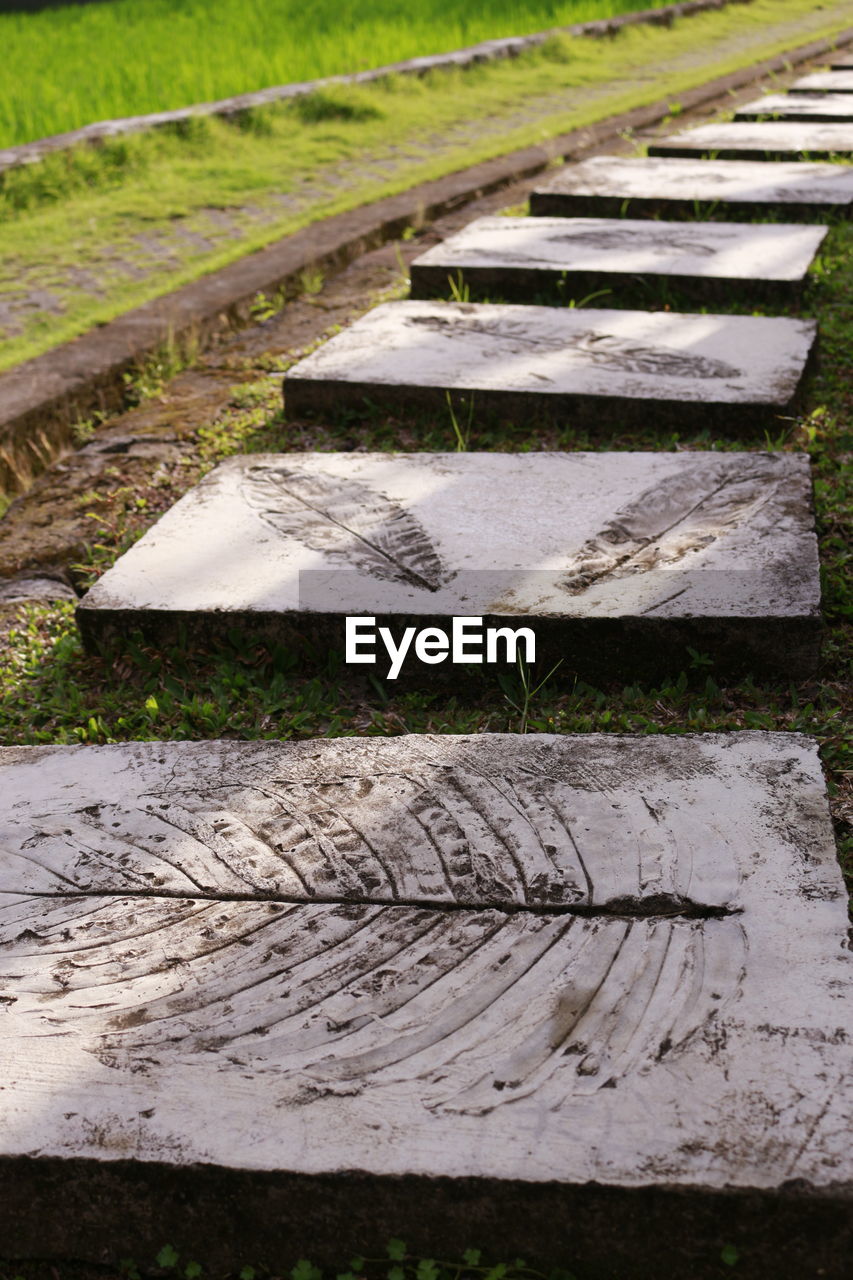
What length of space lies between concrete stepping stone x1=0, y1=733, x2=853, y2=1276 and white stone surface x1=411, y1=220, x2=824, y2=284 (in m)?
2.06

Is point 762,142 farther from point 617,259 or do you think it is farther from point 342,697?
point 342,697

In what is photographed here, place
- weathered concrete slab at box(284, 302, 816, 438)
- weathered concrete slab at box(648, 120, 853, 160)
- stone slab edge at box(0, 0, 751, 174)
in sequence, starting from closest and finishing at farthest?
weathered concrete slab at box(284, 302, 816, 438)
weathered concrete slab at box(648, 120, 853, 160)
stone slab edge at box(0, 0, 751, 174)

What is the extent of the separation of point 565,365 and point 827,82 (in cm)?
452

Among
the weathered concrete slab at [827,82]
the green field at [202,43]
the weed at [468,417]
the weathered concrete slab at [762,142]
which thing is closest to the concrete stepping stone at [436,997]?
the weed at [468,417]

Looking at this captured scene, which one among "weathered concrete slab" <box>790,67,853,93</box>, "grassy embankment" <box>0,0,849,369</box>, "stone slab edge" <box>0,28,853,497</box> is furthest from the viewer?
"weathered concrete slab" <box>790,67,853,93</box>

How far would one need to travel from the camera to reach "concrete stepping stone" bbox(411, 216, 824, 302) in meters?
3.24

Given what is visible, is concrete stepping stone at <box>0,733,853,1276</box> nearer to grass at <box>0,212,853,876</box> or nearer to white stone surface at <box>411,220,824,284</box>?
grass at <box>0,212,853,876</box>

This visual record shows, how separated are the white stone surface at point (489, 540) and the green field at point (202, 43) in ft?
11.8

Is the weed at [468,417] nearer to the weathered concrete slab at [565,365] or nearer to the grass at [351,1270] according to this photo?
the weathered concrete slab at [565,365]

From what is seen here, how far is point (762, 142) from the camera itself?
4.80 metres

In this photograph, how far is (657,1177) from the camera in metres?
1.04

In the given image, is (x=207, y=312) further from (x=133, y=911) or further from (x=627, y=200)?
(x=133, y=911)

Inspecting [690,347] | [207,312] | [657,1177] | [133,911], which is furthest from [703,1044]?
[207,312]

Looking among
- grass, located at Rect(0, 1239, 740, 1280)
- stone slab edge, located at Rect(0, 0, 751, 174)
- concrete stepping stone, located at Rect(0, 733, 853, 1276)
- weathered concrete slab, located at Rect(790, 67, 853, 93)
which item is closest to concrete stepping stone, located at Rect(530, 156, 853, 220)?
stone slab edge, located at Rect(0, 0, 751, 174)
